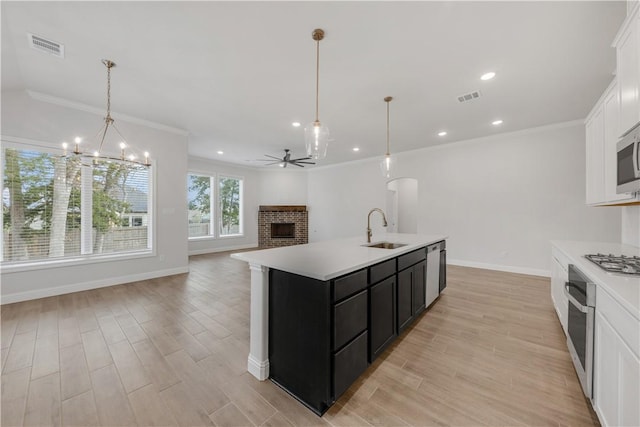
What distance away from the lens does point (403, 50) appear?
7.80 ft

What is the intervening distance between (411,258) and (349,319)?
1.19 meters

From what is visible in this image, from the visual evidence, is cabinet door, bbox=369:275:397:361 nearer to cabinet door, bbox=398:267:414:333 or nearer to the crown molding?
cabinet door, bbox=398:267:414:333

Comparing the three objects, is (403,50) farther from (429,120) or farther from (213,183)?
(213,183)

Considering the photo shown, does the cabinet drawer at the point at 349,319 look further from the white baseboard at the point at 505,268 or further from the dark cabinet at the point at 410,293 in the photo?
the white baseboard at the point at 505,268

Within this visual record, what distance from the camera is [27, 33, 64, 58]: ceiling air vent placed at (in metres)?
2.28

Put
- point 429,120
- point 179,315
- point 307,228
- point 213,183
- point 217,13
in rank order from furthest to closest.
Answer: point 307,228 → point 213,183 → point 429,120 → point 179,315 → point 217,13

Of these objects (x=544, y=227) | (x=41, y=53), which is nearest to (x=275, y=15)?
(x=41, y=53)

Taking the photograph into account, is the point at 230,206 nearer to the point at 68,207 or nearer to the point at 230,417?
the point at 68,207

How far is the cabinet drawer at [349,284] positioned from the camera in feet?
4.97

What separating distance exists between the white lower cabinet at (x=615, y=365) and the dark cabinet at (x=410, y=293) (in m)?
1.23

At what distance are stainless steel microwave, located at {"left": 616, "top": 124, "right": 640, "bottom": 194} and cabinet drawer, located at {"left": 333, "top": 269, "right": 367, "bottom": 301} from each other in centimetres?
190

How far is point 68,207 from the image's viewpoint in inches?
147

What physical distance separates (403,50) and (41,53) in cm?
376

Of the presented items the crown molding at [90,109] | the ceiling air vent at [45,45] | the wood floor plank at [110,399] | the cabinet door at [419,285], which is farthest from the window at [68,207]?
the cabinet door at [419,285]
